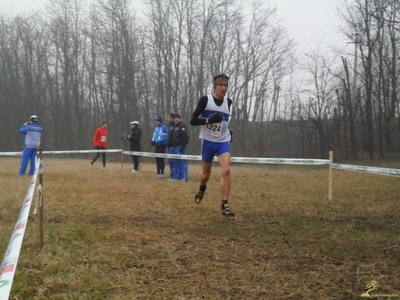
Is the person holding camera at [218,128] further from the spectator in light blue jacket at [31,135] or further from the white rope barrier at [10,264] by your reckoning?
the spectator in light blue jacket at [31,135]

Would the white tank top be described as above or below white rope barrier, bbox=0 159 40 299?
above

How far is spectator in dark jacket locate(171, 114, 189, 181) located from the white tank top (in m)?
6.16

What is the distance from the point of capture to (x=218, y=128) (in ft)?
21.8

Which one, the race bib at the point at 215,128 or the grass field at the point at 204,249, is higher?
the race bib at the point at 215,128

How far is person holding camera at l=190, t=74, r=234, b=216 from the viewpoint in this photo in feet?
21.3

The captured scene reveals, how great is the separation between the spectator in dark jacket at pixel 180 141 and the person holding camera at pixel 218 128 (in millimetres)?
6133

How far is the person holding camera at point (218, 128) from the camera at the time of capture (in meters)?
6.48

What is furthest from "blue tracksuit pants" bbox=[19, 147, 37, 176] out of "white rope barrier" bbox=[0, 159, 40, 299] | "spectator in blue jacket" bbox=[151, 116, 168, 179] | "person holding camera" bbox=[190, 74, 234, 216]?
"white rope barrier" bbox=[0, 159, 40, 299]

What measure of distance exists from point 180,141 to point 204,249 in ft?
27.7

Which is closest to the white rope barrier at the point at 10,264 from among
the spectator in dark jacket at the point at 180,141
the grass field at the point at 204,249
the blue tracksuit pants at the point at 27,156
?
the grass field at the point at 204,249

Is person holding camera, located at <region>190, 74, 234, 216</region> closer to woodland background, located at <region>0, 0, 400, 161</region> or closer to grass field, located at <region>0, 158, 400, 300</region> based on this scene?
grass field, located at <region>0, 158, 400, 300</region>

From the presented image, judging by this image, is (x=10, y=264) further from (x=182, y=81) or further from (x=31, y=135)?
(x=182, y=81)

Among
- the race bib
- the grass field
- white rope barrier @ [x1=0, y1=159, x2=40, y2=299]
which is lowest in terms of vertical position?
the grass field

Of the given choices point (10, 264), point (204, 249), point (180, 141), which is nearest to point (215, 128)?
point (204, 249)
